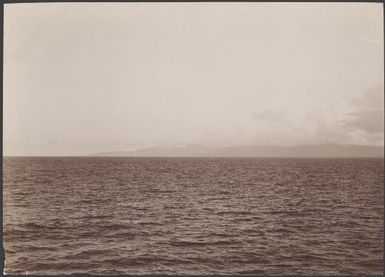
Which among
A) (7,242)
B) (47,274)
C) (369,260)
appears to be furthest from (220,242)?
(7,242)

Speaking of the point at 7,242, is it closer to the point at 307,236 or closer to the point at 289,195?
the point at 307,236

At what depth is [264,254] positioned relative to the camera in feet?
52.3

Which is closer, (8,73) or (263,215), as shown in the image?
(8,73)

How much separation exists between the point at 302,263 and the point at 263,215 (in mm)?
8268

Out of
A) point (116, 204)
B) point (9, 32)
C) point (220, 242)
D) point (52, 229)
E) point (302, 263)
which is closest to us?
point (9, 32)

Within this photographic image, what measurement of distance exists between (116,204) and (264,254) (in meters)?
12.8

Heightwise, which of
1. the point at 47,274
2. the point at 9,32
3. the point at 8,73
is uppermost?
the point at 9,32

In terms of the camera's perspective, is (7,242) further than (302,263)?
Yes

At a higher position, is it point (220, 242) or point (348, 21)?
point (348, 21)

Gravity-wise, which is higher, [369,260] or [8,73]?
[8,73]

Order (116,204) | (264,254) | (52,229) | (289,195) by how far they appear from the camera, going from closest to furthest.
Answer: (264,254) → (52,229) → (116,204) → (289,195)

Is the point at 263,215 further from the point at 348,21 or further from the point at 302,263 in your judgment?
the point at 348,21

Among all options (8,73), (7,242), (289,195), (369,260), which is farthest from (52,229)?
(289,195)

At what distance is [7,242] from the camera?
16.8 metres
